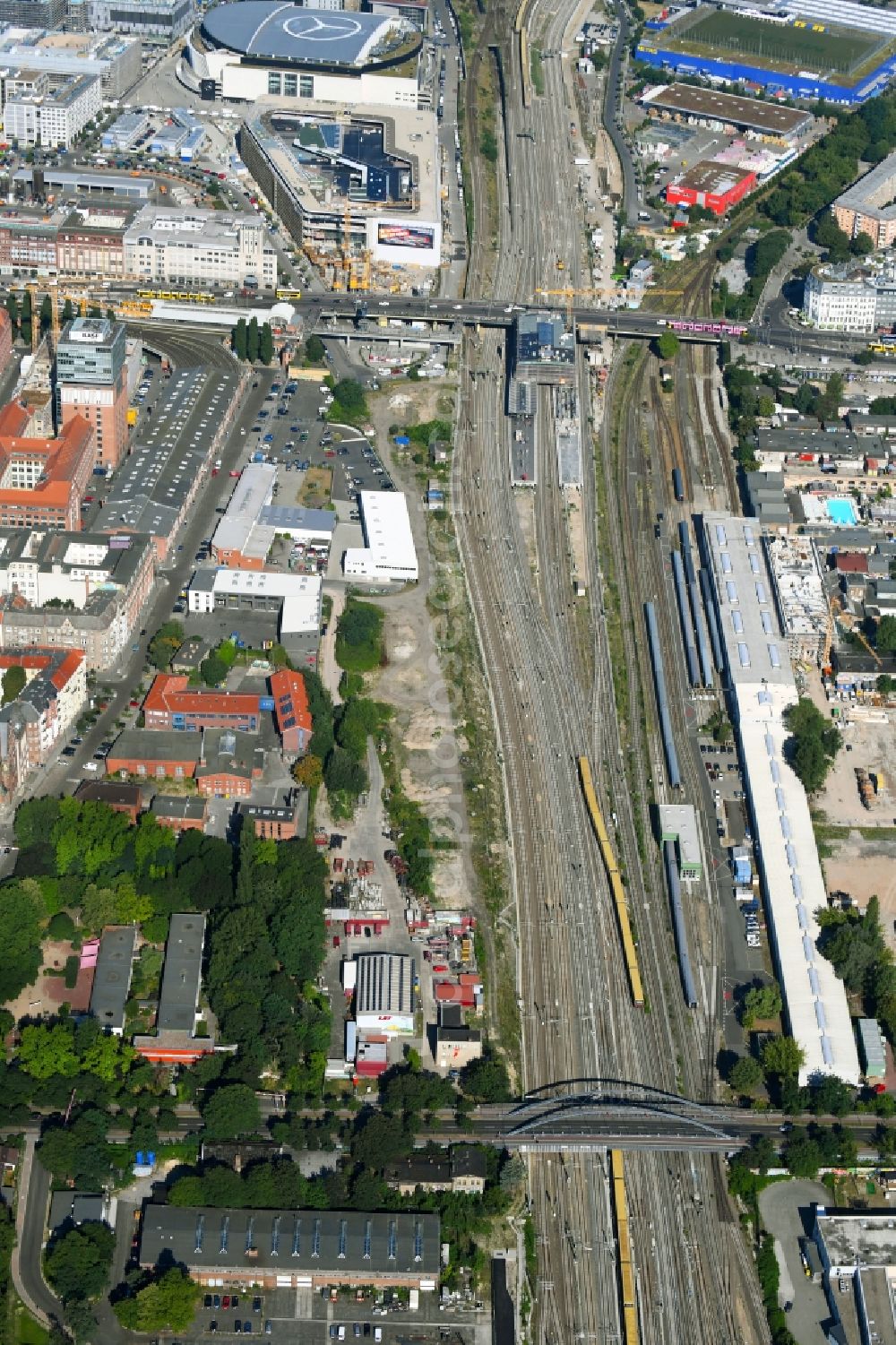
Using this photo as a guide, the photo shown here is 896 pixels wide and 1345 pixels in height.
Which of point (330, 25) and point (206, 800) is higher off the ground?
point (330, 25)

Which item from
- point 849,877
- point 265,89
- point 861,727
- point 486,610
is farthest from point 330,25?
point 849,877

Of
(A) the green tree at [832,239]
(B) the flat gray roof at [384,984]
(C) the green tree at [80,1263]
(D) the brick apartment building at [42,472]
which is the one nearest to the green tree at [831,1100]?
(B) the flat gray roof at [384,984]

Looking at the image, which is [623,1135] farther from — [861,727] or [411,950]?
[861,727]

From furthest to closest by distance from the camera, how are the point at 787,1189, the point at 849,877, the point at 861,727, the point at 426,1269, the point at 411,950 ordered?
the point at 861,727 < the point at 849,877 < the point at 411,950 < the point at 787,1189 < the point at 426,1269

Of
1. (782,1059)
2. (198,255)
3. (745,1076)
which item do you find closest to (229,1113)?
(745,1076)

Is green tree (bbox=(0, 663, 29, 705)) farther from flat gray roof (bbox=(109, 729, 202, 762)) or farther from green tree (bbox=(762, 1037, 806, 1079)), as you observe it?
green tree (bbox=(762, 1037, 806, 1079))

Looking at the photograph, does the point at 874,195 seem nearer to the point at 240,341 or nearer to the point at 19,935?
the point at 240,341
